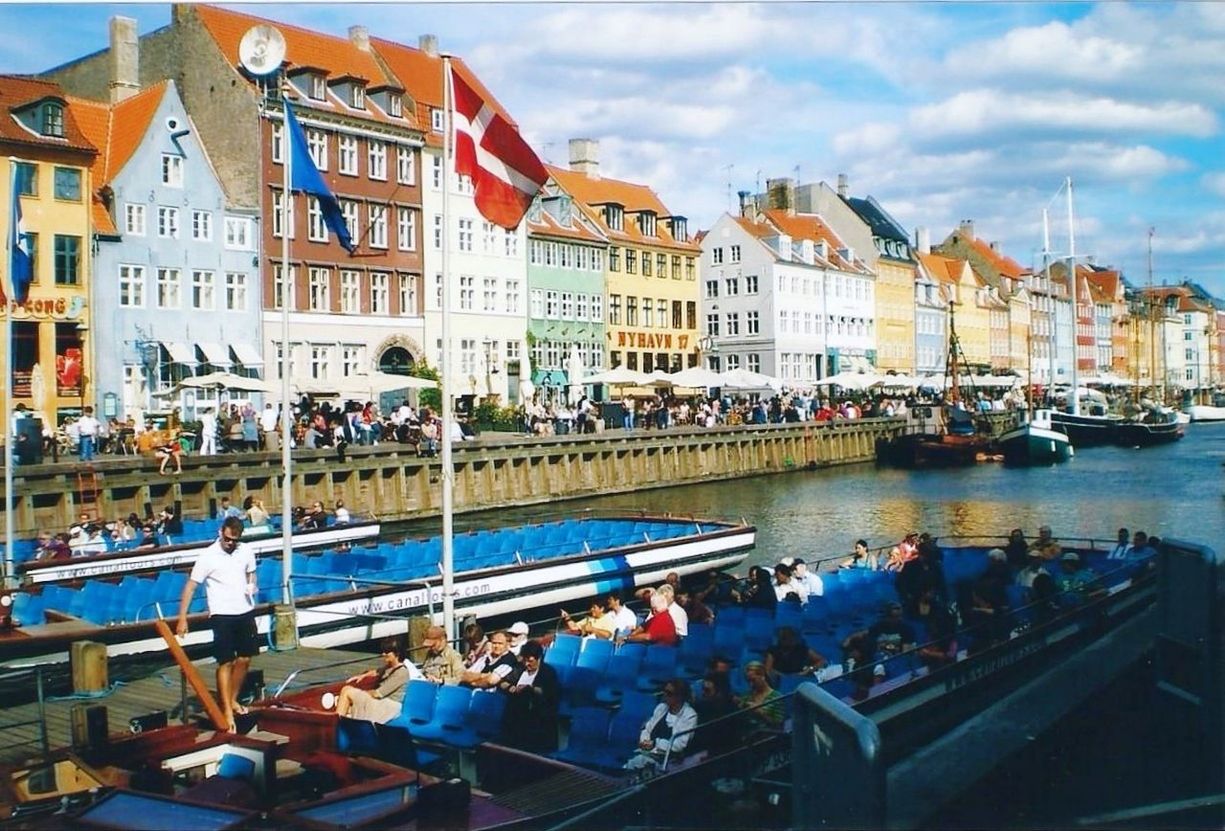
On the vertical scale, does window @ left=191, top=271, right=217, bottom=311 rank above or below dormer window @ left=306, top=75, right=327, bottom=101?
below

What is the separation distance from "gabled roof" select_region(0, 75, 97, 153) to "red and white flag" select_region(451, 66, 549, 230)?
31.8 meters

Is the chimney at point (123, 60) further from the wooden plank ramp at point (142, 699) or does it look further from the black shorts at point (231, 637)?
the black shorts at point (231, 637)

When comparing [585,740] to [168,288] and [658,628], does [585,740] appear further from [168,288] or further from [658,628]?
[168,288]

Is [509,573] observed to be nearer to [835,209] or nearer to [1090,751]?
[1090,751]

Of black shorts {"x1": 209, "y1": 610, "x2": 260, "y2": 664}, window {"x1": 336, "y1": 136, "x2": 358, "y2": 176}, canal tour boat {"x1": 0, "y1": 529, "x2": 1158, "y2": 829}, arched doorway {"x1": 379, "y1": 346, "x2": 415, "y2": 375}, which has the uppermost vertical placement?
window {"x1": 336, "y1": 136, "x2": 358, "y2": 176}

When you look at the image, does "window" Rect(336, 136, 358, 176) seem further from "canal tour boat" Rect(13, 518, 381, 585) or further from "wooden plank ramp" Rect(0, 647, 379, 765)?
"wooden plank ramp" Rect(0, 647, 379, 765)

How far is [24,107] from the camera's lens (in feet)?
136

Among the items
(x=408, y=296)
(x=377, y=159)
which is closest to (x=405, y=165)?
(x=377, y=159)

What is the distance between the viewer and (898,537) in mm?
36094

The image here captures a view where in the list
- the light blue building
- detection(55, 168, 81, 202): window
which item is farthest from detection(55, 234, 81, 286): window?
detection(55, 168, 81, 202): window

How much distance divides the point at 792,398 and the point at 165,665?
2062 inches

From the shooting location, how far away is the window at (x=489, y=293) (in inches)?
2324

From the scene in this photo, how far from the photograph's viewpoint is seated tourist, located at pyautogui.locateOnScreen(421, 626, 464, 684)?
490 inches

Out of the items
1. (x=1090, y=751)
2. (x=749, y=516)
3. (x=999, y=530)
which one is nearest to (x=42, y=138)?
(x=749, y=516)
